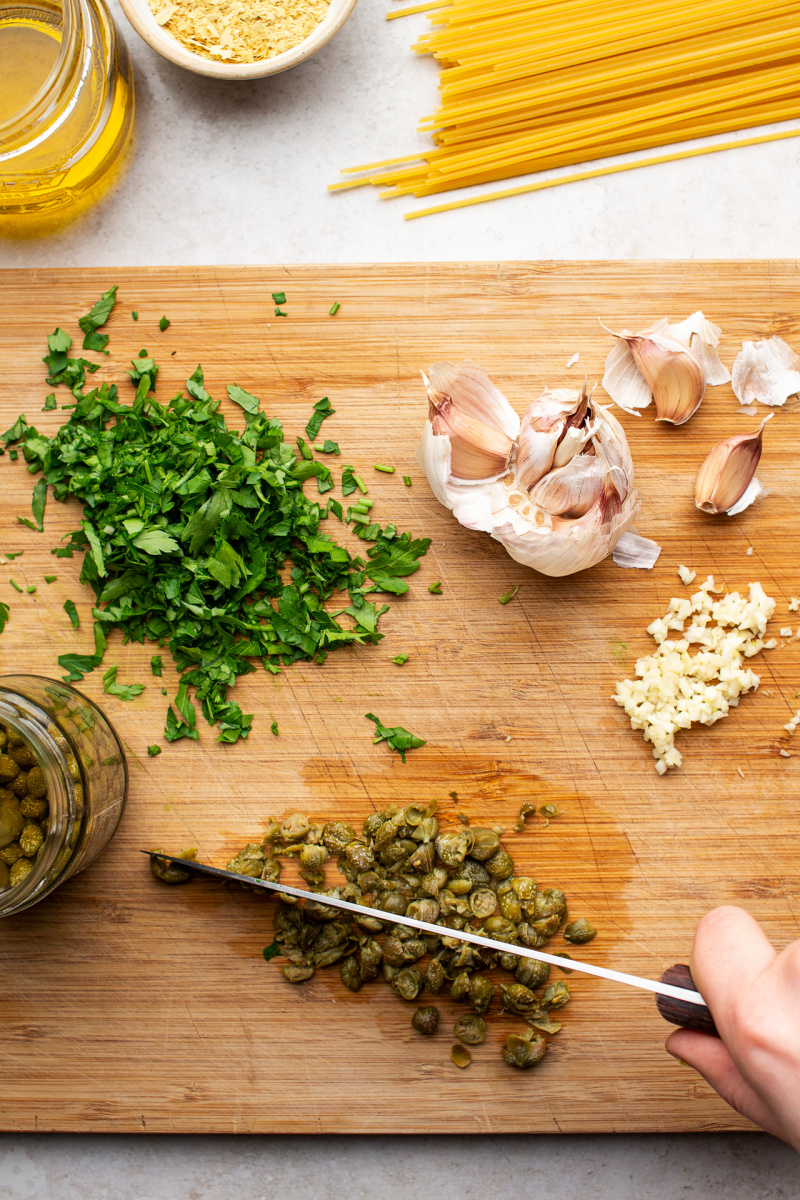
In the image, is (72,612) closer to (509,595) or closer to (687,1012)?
(509,595)

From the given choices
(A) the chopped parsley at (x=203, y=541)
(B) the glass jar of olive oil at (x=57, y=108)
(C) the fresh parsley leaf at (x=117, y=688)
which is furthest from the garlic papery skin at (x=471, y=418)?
(B) the glass jar of olive oil at (x=57, y=108)

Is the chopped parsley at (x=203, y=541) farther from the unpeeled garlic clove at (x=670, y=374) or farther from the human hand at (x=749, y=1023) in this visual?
the human hand at (x=749, y=1023)

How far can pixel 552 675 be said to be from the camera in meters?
1.88

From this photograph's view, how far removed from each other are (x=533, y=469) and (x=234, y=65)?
3.72 feet

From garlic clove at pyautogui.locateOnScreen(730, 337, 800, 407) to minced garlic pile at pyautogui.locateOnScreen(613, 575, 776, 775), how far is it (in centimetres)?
44

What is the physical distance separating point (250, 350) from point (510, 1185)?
2012mm

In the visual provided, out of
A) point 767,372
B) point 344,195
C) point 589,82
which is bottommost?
point 767,372

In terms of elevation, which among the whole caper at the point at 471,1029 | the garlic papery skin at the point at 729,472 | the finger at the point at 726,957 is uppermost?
the garlic papery skin at the point at 729,472

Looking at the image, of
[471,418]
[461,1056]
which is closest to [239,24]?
[471,418]

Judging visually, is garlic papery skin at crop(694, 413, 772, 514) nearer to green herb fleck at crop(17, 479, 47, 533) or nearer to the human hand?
the human hand

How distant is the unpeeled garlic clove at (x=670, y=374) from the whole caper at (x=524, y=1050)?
1.39 m

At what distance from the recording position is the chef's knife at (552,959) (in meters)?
1.46

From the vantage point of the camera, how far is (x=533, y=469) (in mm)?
1790

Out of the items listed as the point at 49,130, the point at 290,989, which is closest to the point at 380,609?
the point at 290,989
